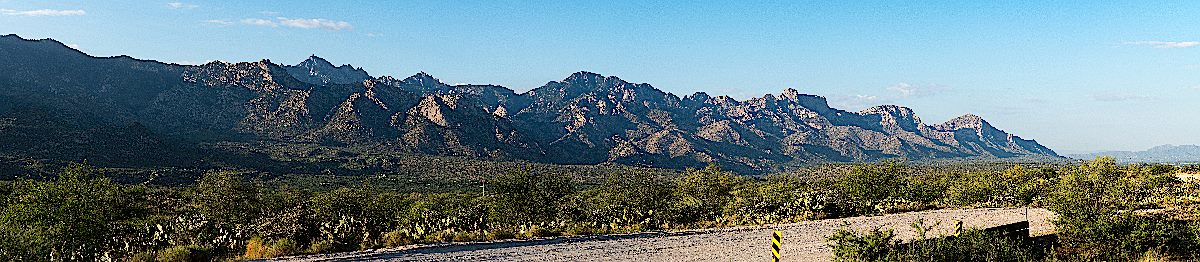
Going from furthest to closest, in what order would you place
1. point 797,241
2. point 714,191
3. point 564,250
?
point 714,191 < point 797,241 < point 564,250

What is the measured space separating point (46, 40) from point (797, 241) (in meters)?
243

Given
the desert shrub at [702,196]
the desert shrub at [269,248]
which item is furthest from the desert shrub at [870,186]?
the desert shrub at [269,248]

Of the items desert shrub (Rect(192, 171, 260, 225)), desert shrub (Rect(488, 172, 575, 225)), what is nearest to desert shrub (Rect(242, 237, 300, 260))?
desert shrub (Rect(488, 172, 575, 225))

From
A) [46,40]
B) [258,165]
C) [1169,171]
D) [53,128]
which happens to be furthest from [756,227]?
[46,40]

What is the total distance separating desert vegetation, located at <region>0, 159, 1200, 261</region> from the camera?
1614 centimetres

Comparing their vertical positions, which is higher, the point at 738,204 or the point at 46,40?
the point at 46,40

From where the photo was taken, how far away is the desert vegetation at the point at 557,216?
16141 mm

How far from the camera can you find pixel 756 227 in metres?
30.4

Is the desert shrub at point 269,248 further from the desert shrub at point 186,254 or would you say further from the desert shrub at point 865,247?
the desert shrub at point 865,247

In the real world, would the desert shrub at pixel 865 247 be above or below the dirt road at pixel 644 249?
above

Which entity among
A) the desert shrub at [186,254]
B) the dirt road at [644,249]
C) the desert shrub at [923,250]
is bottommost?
the dirt road at [644,249]

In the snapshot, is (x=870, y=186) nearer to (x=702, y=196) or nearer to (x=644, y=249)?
(x=702, y=196)

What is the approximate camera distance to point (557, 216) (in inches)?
1234

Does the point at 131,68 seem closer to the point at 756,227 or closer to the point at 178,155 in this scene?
the point at 178,155
